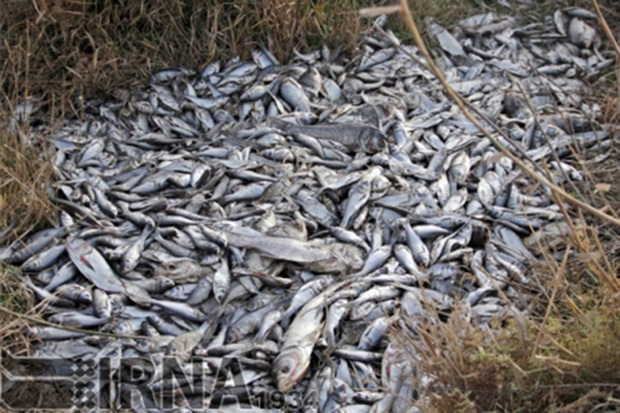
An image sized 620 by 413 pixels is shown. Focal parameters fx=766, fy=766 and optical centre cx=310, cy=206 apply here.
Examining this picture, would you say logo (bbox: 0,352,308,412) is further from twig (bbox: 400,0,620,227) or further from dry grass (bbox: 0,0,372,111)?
dry grass (bbox: 0,0,372,111)

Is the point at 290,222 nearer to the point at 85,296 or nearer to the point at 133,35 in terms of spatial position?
the point at 85,296

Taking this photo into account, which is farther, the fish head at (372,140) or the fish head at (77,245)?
the fish head at (372,140)

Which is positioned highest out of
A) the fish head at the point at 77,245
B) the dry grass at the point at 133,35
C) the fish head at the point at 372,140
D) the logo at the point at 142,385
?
the dry grass at the point at 133,35

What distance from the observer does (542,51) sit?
216 inches

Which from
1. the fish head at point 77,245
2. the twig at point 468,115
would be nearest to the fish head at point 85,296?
the fish head at point 77,245

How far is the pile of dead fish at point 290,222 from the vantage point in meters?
3.17

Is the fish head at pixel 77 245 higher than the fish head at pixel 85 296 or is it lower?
higher

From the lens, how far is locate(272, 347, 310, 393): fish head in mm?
3049

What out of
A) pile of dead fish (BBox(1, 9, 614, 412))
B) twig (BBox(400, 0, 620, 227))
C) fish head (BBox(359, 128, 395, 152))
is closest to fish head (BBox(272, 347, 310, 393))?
pile of dead fish (BBox(1, 9, 614, 412))

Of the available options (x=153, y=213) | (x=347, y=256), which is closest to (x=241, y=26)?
(x=153, y=213)

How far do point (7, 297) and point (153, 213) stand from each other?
2.62 ft

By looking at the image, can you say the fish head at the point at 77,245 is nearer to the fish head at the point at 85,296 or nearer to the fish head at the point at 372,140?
the fish head at the point at 85,296

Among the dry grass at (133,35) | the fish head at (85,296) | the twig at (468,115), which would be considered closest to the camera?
the twig at (468,115)

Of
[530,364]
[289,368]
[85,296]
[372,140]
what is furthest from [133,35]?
[530,364]
